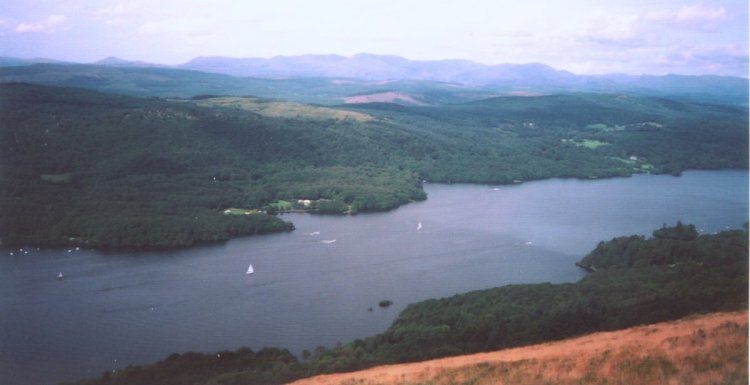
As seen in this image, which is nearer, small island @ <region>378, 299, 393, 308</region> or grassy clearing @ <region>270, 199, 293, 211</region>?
small island @ <region>378, 299, 393, 308</region>

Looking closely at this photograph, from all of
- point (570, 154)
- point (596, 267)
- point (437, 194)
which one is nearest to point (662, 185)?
point (570, 154)

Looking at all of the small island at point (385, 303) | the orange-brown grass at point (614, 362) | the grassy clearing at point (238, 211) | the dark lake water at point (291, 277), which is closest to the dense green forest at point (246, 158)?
the grassy clearing at point (238, 211)

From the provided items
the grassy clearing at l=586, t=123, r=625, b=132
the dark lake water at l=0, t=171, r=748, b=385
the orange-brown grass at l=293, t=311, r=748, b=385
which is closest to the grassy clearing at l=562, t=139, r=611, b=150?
the grassy clearing at l=586, t=123, r=625, b=132

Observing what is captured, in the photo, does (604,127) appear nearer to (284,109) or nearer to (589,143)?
(589,143)

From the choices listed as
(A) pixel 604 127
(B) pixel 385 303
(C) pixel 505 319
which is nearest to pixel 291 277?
(B) pixel 385 303

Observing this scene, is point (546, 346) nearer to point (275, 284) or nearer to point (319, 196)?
point (275, 284)

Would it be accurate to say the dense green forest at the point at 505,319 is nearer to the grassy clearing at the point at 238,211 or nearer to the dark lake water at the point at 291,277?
the dark lake water at the point at 291,277

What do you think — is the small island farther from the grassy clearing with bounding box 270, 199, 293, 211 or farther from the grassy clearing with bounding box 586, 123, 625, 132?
the grassy clearing with bounding box 586, 123, 625, 132
